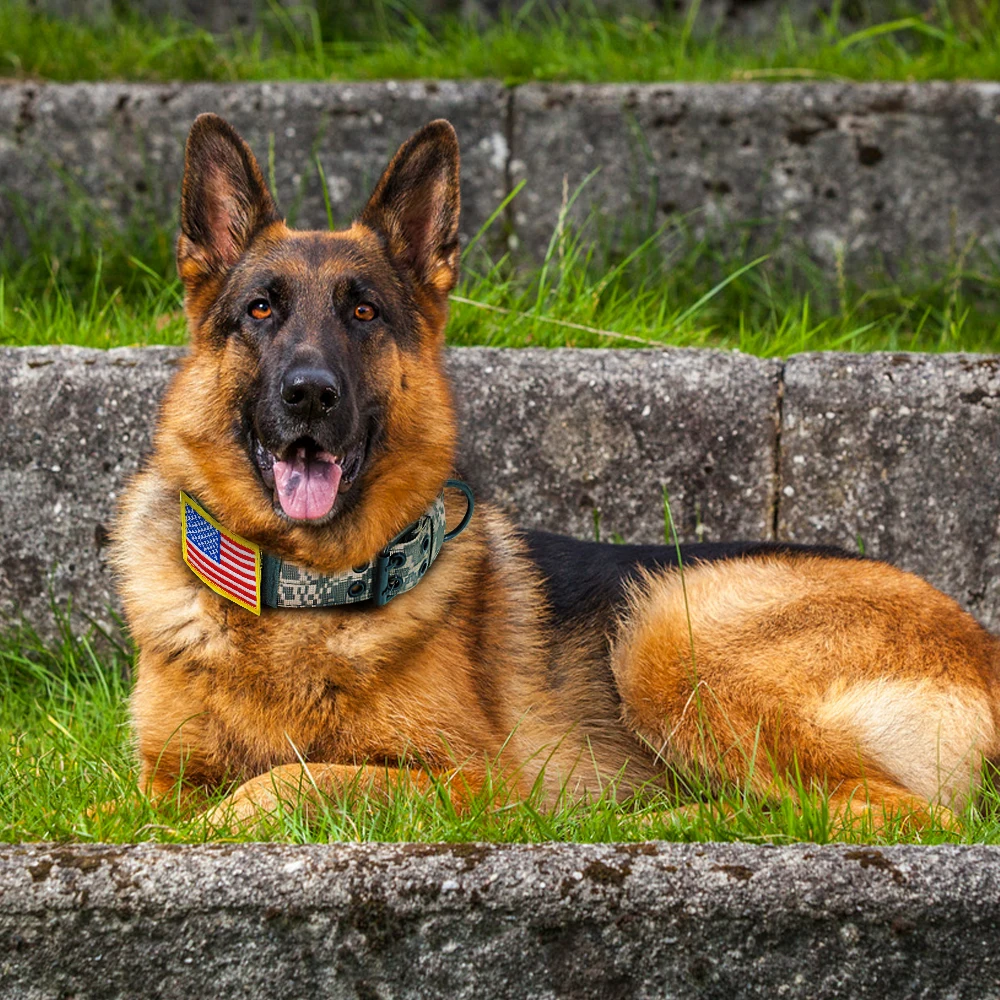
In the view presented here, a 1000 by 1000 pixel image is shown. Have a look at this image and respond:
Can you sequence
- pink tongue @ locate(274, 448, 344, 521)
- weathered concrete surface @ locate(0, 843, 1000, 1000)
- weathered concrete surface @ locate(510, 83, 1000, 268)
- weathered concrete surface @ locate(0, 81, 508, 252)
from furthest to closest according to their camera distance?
weathered concrete surface @ locate(0, 81, 508, 252), weathered concrete surface @ locate(510, 83, 1000, 268), pink tongue @ locate(274, 448, 344, 521), weathered concrete surface @ locate(0, 843, 1000, 1000)

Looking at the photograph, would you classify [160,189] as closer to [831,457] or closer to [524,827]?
[831,457]

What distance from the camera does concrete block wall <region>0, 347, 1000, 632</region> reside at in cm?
413

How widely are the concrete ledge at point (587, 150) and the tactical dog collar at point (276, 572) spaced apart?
2.40m

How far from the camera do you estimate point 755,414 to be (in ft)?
13.7

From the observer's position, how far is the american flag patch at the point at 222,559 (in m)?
3.09

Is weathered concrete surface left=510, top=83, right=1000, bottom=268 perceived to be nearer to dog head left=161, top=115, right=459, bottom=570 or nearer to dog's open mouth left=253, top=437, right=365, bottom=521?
dog head left=161, top=115, right=459, bottom=570

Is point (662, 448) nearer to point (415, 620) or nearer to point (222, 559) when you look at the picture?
point (415, 620)

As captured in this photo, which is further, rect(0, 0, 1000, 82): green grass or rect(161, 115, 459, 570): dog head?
rect(0, 0, 1000, 82): green grass

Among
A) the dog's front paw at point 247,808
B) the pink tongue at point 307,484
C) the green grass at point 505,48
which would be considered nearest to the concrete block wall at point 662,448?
the pink tongue at point 307,484

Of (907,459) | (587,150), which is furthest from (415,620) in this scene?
(587,150)

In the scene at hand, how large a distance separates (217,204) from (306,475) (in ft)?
3.01

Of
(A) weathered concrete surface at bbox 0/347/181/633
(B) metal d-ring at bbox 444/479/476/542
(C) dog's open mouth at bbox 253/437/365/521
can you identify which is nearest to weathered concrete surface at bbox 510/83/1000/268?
(A) weathered concrete surface at bbox 0/347/181/633

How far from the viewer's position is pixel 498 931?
2205 millimetres

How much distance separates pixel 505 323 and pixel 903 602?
1.87 metres
